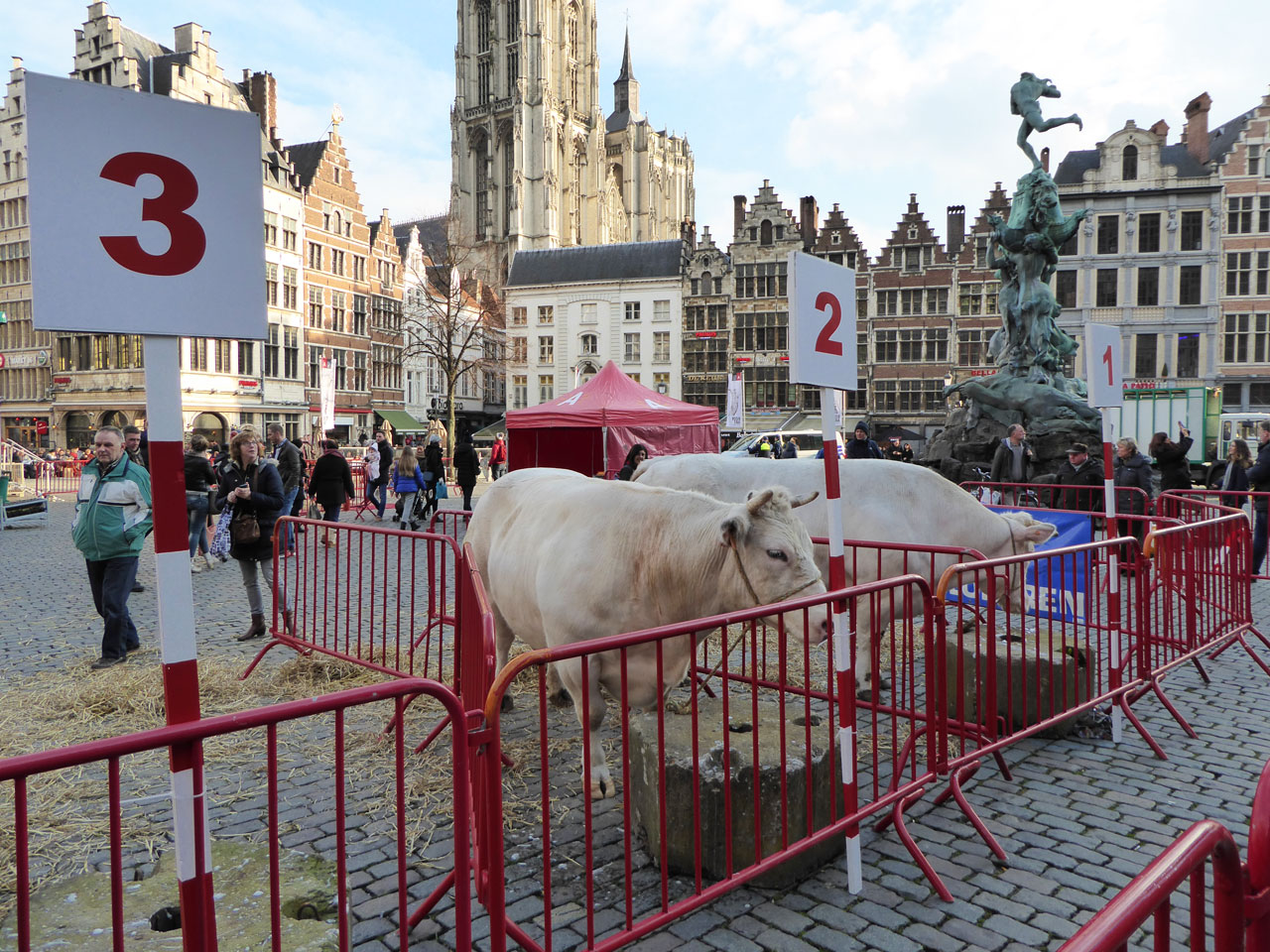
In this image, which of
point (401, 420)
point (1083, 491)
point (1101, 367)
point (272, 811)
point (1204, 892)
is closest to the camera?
point (1204, 892)

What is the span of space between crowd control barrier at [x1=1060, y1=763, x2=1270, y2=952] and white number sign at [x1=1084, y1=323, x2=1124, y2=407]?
4.37 m

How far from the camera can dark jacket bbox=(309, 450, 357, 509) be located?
12.9 metres

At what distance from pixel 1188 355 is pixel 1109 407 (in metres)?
44.2

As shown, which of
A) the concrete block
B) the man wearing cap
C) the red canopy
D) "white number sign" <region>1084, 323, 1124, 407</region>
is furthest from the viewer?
the red canopy

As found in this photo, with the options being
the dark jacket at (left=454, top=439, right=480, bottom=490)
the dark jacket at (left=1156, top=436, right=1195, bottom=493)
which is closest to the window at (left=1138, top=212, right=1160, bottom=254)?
the dark jacket at (left=1156, top=436, right=1195, bottom=493)

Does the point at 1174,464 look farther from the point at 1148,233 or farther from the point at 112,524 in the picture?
the point at 1148,233

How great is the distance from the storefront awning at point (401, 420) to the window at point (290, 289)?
8.67 metres

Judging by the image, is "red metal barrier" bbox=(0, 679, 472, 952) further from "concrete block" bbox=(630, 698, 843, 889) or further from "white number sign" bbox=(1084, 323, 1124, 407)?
"white number sign" bbox=(1084, 323, 1124, 407)

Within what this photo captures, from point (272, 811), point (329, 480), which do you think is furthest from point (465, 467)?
point (272, 811)

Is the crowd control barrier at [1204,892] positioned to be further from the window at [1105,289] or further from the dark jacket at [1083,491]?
the window at [1105,289]

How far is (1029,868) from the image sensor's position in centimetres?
369

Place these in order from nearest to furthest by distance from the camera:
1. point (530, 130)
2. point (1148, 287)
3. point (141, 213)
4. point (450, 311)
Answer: point (141, 213) < point (1148, 287) < point (450, 311) < point (530, 130)

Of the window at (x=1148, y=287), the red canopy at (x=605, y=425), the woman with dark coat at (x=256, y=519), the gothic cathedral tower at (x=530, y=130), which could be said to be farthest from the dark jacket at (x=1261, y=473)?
the gothic cathedral tower at (x=530, y=130)

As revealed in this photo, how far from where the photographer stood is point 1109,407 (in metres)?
5.70
